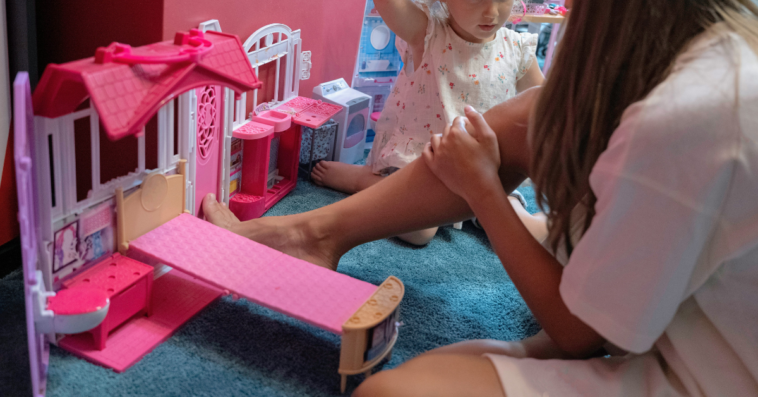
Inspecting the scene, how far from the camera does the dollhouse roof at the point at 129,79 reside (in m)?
0.61

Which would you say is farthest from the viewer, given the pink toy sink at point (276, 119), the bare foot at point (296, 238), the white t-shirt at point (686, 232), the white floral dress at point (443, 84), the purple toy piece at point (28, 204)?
the white floral dress at point (443, 84)

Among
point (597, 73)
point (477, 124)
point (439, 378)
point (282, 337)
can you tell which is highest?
point (597, 73)

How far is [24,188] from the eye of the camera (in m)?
0.59

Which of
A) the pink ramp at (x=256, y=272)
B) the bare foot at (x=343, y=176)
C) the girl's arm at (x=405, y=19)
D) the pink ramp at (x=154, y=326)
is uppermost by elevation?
the girl's arm at (x=405, y=19)

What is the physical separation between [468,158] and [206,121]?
0.48 metres

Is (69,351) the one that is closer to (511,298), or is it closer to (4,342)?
(4,342)

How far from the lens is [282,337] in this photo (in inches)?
33.9

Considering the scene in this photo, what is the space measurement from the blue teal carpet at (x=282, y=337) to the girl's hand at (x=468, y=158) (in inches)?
10.6

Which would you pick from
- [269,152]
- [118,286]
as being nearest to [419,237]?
[269,152]

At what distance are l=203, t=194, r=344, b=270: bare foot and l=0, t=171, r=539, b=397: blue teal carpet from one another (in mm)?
104

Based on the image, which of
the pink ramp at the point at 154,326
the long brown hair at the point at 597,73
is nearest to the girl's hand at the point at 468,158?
the long brown hair at the point at 597,73

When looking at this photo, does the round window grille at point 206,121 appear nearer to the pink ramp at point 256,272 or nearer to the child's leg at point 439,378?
the pink ramp at point 256,272

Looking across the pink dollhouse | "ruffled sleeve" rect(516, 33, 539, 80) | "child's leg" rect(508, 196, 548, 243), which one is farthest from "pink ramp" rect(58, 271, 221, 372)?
"ruffled sleeve" rect(516, 33, 539, 80)

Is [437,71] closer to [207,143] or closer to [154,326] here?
[207,143]
